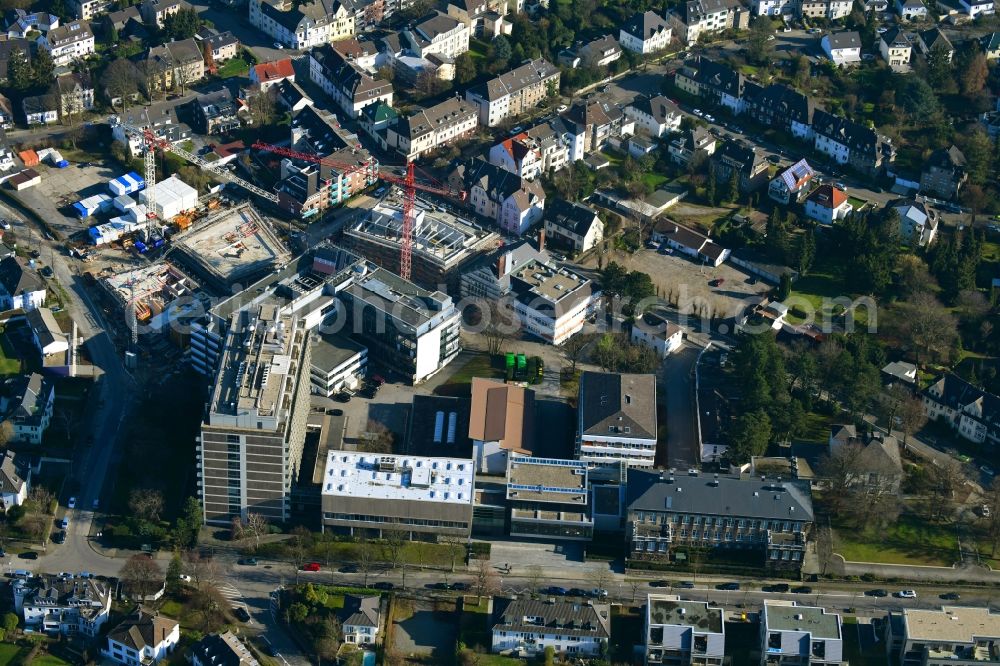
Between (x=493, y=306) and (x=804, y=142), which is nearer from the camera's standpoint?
(x=493, y=306)

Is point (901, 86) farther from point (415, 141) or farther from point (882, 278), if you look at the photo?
point (415, 141)

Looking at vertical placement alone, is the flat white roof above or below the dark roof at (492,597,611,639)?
above

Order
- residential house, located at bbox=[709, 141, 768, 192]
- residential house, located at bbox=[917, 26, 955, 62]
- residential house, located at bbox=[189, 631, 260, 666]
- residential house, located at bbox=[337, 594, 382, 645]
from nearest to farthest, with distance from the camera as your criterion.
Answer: residential house, located at bbox=[189, 631, 260, 666]
residential house, located at bbox=[337, 594, 382, 645]
residential house, located at bbox=[709, 141, 768, 192]
residential house, located at bbox=[917, 26, 955, 62]

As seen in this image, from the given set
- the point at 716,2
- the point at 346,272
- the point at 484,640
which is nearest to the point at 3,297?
the point at 346,272

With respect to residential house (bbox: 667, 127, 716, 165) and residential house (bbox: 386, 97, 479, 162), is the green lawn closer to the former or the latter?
residential house (bbox: 667, 127, 716, 165)

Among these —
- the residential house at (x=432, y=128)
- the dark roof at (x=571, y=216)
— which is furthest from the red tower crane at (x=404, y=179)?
the dark roof at (x=571, y=216)

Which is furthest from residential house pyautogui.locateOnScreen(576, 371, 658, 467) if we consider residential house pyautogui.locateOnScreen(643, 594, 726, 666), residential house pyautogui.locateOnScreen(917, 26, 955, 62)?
residential house pyautogui.locateOnScreen(917, 26, 955, 62)
